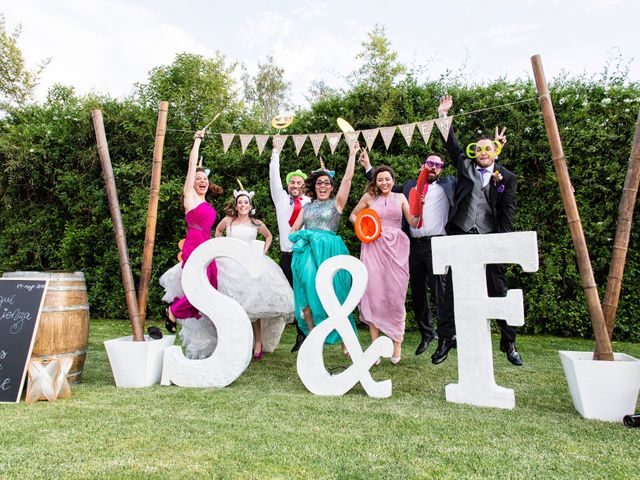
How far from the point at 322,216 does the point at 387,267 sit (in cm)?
81

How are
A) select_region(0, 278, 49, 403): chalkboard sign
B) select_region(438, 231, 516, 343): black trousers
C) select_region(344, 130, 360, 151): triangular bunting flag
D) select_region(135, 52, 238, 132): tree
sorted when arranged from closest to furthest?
select_region(0, 278, 49, 403): chalkboard sign < select_region(438, 231, 516, 343): black trousers < select_region(344, 130, 360, 151): triangular bunting flag < select_region(135, 52, 238, 132): tree

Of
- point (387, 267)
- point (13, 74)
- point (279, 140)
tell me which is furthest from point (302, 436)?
point (13, 74)

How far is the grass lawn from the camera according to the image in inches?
79.0

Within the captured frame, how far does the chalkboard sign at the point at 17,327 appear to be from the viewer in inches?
126

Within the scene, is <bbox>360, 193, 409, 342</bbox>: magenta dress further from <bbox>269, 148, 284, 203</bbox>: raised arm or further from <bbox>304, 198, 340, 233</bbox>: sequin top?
<bbox>269, 148, 284, 203</bbox>: raised arm

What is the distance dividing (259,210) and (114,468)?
5.00m

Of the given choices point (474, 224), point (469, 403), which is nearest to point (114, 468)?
point (469, 403)

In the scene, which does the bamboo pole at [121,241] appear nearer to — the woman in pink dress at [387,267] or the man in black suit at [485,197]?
the woman in pink dress at [387,267]

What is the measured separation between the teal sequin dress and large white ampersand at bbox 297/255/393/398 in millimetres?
757

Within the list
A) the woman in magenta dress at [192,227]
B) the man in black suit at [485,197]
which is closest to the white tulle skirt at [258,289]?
the woman in magenta dress at [192,227]

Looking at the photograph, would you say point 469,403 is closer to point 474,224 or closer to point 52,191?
point 474,224

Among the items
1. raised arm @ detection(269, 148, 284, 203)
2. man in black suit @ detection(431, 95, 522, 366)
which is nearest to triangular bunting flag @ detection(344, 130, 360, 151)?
raised arm @ detection(269, 148, 284, 203)

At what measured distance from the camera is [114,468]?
202cm

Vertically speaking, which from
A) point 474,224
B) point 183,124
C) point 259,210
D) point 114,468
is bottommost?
point 114,468
